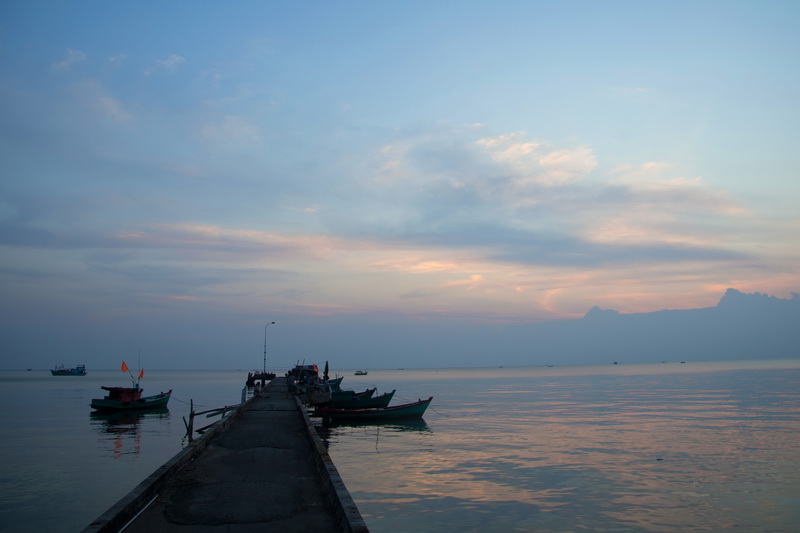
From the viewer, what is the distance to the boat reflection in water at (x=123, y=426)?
30750mm

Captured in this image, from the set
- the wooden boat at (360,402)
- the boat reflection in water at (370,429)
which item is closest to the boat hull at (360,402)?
the wooden boat at (360,402)

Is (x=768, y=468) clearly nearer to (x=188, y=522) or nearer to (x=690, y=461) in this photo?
(x=690, y=461)

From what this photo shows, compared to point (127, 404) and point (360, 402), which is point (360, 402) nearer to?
point (360, 402)

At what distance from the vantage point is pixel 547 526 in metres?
15.8

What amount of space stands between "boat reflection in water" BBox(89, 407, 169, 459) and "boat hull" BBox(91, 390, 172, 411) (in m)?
0.49

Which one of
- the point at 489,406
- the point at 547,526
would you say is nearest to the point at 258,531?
the point at 547,526

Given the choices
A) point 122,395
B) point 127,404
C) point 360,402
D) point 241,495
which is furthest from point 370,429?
point 241,495

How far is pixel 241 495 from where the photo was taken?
1177cm

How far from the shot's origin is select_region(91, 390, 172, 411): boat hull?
49812 millimetres

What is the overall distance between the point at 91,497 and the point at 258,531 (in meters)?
13.6

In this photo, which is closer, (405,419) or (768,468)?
(768,468)

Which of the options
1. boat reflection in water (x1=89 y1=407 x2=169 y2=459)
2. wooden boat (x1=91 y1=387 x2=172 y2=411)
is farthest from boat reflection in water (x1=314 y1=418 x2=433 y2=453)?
wooden boat (x1=91 y1=387 x2=172 y2=411)

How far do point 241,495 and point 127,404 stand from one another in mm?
45730

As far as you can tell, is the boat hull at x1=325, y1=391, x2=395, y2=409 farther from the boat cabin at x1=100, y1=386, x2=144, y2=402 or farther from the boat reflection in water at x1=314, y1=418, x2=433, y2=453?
the boat cabin at x1=100, y1=386, x2=144, y2=402
